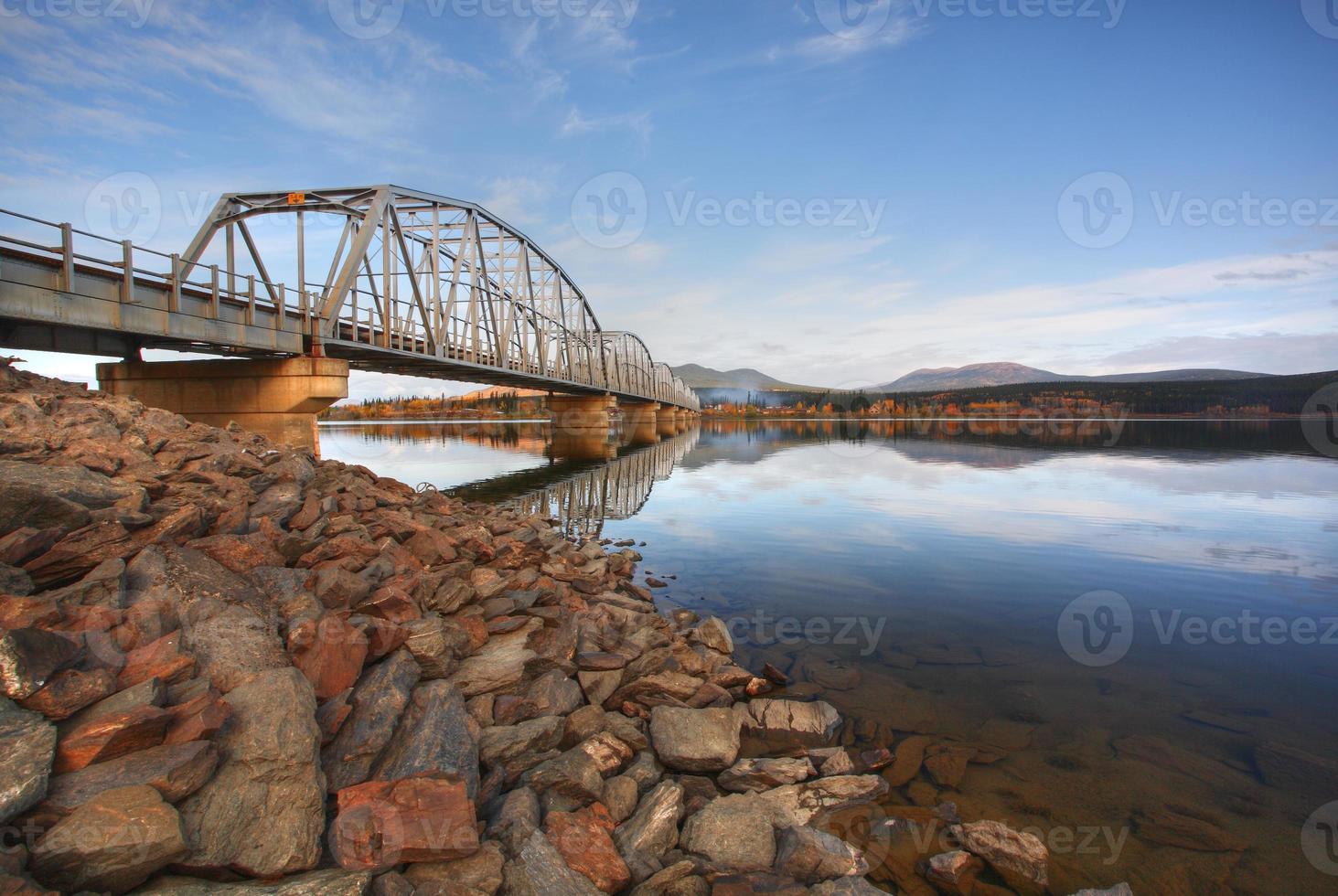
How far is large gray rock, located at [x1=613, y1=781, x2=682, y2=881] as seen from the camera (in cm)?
526

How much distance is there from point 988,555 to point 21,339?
95.2 feet

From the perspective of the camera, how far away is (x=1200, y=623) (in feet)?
42.1

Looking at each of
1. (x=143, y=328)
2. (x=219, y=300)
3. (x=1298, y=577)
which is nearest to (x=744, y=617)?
(x=1298, y=577)

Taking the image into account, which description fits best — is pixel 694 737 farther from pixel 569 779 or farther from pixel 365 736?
pixel 365 736

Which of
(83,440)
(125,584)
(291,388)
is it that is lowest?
(125,584)

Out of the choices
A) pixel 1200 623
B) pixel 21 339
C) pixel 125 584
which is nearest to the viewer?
pixel 125 584

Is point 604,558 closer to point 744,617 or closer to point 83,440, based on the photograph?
point 744,617

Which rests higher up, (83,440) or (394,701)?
(83,440)

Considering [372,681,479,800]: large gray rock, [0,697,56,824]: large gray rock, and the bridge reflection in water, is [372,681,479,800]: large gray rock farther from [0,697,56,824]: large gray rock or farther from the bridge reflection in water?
the bridge reflection in water

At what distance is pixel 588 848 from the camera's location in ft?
16.8

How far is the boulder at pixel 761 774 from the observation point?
6.65 m

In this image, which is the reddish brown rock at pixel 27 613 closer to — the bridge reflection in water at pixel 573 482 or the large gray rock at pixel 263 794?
the large gray rock at pixel 263 794

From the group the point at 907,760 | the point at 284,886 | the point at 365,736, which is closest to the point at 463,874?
the point at 284,886

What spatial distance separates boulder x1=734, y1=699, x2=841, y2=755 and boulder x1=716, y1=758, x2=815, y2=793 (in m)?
0.67
